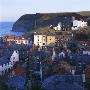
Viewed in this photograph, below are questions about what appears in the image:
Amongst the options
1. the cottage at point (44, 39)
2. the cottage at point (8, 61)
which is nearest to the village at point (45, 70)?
the cottage at point (8, 61)

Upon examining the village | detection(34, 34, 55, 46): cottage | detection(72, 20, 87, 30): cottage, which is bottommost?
the village

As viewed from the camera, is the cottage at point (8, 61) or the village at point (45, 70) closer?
the village at point (45, 70)

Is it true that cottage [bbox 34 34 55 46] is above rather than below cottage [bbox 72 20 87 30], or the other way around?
below

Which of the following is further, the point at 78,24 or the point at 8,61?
the point at 78,24

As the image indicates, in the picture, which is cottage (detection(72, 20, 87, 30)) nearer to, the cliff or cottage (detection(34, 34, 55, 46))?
cottage (detection(34, 34, 55, 46))

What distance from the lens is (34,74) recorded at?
10.2 m

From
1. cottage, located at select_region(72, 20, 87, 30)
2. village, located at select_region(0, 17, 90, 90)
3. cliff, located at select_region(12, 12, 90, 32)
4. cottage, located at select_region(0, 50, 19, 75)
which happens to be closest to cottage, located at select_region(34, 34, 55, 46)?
village, located at select_region(0, 17, 90, 90)

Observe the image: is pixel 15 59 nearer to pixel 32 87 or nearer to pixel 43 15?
pixel 32 87

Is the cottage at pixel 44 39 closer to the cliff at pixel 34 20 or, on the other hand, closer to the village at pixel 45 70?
the village at pixel 45 70

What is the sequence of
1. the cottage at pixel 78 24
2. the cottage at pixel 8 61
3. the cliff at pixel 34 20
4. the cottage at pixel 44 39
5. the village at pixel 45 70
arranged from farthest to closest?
1. the cliff at pixel 34 20
2. the cottage at pixel 78 24
3. the cottage at pixel 44 39
4. the cottage at pixel 8 61
5. the village at pixel 45 70

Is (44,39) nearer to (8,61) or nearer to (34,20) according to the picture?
(8,61)

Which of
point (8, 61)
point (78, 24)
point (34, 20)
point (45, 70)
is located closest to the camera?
point (45, 70)

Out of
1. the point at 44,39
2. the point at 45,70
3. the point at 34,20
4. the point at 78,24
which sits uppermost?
the point at 34,20

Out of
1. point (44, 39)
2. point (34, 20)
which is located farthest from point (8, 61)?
point (34, 20)
